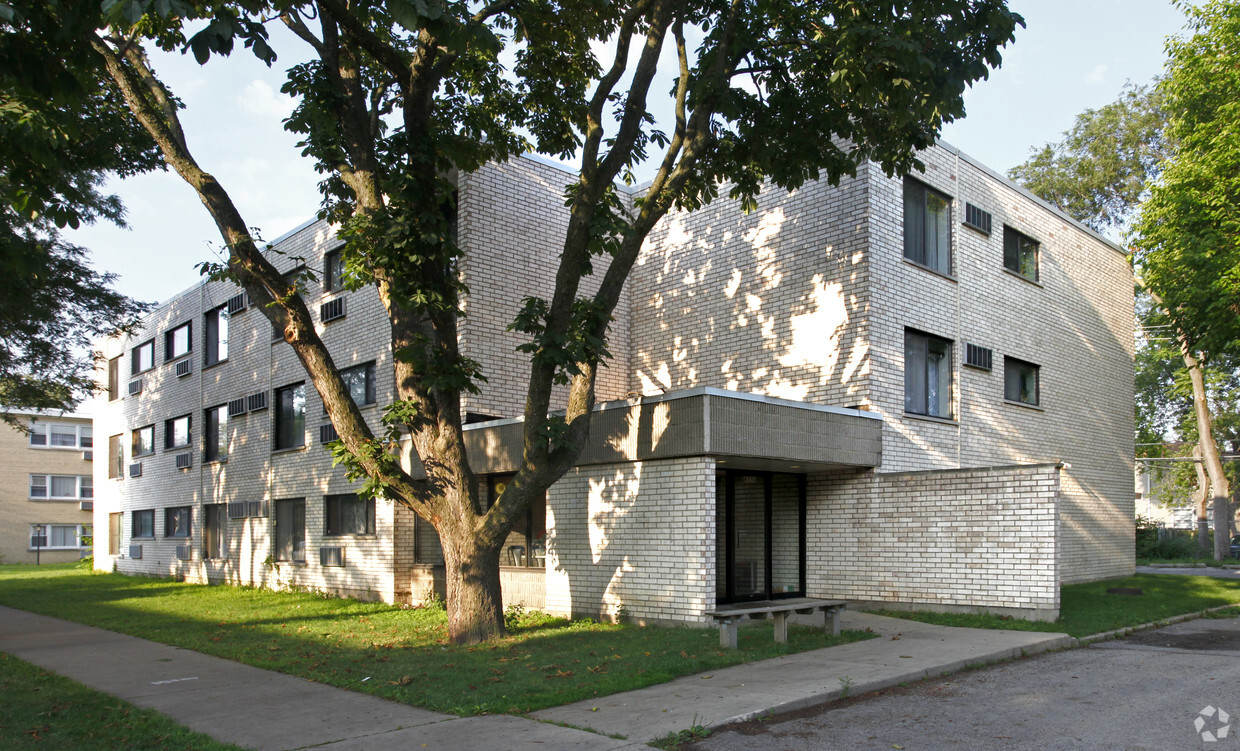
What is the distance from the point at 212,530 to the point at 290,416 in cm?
535

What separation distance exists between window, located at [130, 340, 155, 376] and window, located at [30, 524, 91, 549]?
1951cm

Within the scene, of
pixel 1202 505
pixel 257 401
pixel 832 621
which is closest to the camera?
pixel 832 621

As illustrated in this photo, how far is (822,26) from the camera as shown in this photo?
1213 centimetres

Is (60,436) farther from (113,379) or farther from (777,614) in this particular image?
(777,614)

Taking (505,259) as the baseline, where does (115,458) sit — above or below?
below

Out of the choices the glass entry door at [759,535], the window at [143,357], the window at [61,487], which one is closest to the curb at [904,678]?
the glass entry door at [759,535]

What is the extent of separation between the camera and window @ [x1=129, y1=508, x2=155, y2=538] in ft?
92.8

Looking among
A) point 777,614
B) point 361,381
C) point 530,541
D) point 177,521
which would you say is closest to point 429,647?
point 777,614

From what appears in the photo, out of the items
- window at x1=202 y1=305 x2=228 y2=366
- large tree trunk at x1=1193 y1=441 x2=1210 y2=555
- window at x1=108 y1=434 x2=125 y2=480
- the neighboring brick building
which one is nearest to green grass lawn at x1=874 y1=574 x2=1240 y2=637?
window at x1=202 y1=305 x2=228 y2=366

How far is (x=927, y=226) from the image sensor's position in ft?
54.9

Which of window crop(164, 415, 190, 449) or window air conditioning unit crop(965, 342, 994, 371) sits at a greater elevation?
window air conditioning unit crop(965, 342, 994, 371)

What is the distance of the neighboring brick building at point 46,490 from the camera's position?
4575 centimetres

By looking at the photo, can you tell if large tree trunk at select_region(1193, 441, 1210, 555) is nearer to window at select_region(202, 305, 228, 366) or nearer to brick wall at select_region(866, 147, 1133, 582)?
brick wall at select_region(866, 147, 1133, 582)

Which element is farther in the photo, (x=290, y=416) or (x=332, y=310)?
(x=290, y=416)
